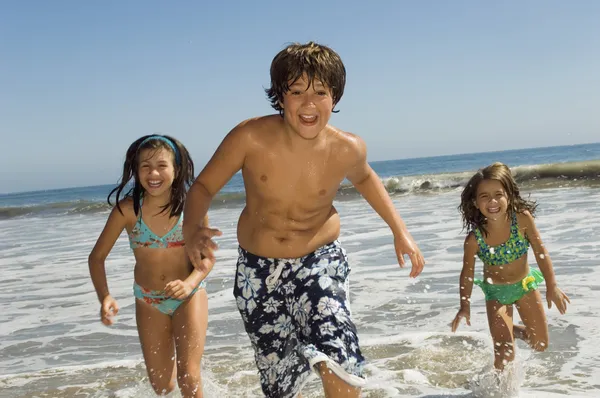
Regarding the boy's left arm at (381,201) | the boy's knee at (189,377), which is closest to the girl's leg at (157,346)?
the boy's knee at (189,377)

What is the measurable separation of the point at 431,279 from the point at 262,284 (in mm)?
3960

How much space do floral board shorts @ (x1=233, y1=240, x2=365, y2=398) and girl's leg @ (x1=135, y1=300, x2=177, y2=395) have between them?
2.85 ft

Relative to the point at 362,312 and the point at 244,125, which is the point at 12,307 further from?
the point at 244,125

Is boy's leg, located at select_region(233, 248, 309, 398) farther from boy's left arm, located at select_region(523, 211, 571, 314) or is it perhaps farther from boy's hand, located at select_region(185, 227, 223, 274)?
boy's left arm, located at select_region(523, 211, 571, 314)

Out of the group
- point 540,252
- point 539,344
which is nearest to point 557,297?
point 540,252

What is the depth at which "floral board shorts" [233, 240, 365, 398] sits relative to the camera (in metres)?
2.91

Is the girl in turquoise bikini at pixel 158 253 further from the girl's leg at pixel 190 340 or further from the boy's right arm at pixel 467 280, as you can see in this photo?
the boy's right arm at pixel 467 280

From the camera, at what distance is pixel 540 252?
416 cm

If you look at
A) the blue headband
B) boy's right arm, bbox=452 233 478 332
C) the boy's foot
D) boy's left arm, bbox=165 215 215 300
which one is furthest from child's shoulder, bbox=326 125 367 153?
the boy's foot

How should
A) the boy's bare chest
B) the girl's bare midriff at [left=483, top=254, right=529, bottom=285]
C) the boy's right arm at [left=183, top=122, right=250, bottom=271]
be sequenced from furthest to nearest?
the girl's bare midriff at [left=483, top=254, right=529, bottom=285], the boy's bare chest, the boy's right arm at [left=183, top=122, right=250, bottom=271]

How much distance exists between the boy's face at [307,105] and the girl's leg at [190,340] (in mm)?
1324

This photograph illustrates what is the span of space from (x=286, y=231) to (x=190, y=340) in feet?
3.32

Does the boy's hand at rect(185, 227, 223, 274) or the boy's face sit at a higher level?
the boy's face

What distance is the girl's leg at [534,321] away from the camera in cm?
422
